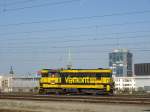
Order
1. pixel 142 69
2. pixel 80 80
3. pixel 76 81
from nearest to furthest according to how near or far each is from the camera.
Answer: pixel 80 80 < pixel 76 81 < pixel 142 69

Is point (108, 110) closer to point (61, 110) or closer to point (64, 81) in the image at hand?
point (61, 110)

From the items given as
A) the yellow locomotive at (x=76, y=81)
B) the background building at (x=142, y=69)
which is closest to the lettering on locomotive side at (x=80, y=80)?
the yellow locomotive at (x=76, y=81)

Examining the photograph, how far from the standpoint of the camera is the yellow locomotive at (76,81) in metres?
48.8

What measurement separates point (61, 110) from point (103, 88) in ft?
91.3

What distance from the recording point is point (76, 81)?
50.3 meters

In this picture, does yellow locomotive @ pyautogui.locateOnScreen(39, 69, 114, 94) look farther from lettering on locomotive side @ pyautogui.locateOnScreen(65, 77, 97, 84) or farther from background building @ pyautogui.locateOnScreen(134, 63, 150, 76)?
background building @ pyautogui.locateOnScreen(134, 63, 150, 76)

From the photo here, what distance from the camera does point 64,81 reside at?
5069cm

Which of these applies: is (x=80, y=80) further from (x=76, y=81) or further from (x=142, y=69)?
(x=142, y=69)

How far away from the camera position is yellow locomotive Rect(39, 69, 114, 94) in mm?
48781

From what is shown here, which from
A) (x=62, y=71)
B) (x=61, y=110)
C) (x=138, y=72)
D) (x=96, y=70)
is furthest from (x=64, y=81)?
(x=138, y=72)

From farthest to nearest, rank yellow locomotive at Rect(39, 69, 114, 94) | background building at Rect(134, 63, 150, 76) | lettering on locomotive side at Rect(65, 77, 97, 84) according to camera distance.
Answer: background building at Rect(134, 63, 150, 76) < lettering on locomotive side at Rect(65, 77, 97, 84) < yellow locomotive at Rect(39, 69, 114, 94)

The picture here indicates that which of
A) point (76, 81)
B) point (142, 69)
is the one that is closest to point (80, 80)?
point (76, 81)

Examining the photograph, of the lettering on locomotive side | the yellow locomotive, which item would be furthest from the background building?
the lettering on locomotive side

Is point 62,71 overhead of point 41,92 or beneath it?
overhead
